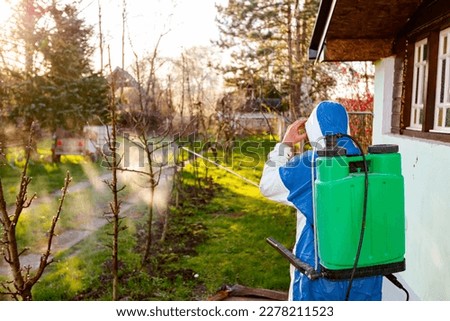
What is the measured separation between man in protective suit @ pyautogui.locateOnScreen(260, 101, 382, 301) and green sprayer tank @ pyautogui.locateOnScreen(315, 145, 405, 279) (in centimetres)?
13

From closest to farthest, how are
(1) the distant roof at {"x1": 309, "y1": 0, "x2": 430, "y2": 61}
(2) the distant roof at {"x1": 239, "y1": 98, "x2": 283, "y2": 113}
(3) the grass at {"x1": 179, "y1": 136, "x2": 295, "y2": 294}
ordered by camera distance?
(1) the distant roof at {"x1": 309, "y1": 0, "x2": 430, "y2": 61} → (3) the grass at {"x1": 179, "y1": 136, "x2": 295, "y2": 294} → (2) the distant roof at {"x1": 239, "y1": 98, "x2": 283, "y2": 113}

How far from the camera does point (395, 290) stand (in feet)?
10.6

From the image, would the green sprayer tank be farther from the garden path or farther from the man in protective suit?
the garden path

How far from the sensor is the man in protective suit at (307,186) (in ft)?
6.22

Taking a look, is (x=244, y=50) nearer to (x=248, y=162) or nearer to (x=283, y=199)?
(x=248, y=162)

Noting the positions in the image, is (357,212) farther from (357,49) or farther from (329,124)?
(357,49)

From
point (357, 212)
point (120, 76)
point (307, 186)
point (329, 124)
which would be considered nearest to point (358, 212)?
point (357, 212)

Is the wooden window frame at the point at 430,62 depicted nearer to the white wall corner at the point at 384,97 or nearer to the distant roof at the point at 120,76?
the white wall corner at the point at 384,97

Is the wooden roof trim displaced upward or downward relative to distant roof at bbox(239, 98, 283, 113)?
upward

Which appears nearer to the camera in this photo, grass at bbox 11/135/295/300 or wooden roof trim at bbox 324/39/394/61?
wooden roof trim at bbox 324/39/394/61

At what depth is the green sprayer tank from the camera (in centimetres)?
170

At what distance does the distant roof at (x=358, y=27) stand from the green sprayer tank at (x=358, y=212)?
64.8 inches

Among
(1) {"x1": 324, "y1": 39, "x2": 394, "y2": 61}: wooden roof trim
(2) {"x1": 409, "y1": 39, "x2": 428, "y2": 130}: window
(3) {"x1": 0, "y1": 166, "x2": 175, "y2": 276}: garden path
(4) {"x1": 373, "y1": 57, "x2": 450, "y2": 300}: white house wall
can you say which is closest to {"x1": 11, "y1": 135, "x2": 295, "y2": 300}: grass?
(3) {"x1": 0, "y1": 166, "x2": 175, "y2": 276}: garden path
